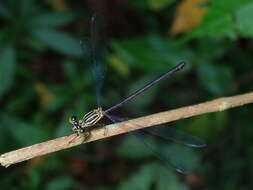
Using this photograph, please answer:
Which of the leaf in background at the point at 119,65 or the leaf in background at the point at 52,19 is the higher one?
the leaf in background at the point at 52,19

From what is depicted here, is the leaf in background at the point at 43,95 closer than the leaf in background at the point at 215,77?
No

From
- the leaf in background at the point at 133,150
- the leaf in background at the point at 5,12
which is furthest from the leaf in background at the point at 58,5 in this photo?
Answer: the leaf in background at the point at 133,150

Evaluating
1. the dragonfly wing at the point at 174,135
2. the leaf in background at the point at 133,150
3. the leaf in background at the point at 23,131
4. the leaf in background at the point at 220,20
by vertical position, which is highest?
the leaf in background at the point at 220,20

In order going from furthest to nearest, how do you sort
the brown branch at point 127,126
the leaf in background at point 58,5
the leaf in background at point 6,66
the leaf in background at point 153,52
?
the leaf in background at point 58,5
the leaf in background at point 6,66
the leaf in background at point 153,52
the brown branch at point 127,126

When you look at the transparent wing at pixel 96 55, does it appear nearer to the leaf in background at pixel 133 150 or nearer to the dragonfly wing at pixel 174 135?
the dragonfly wing at pixel 174 135

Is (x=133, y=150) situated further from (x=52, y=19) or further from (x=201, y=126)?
(x=52, y=19)

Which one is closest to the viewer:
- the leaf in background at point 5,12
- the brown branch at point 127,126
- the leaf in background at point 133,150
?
the brown branch at point 127,126

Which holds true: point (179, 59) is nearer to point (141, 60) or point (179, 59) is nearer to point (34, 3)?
point (141, 60)

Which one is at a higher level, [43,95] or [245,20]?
[245,20]

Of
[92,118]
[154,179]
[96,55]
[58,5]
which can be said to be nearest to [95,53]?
[96,55]
